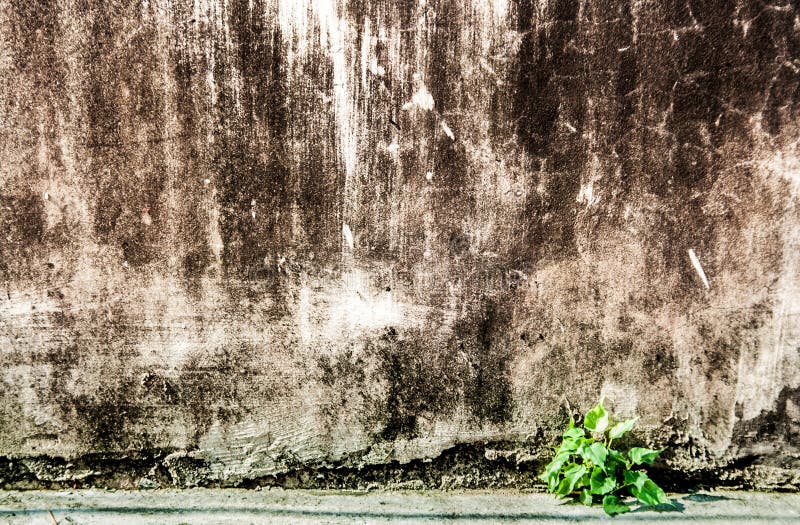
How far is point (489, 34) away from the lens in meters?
2.00

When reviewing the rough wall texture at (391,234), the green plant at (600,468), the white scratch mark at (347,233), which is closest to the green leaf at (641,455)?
the green plant at (600,468)

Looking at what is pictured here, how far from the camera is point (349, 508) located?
222 cm

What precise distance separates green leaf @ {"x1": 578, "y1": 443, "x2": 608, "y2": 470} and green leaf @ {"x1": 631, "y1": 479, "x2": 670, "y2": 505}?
0.20 meters

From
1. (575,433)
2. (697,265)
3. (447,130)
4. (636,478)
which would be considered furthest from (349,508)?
(697,265)

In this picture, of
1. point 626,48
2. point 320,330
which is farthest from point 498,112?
point 320,330

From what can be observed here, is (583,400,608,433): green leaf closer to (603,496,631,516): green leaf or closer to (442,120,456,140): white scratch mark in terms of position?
(603,496,631,516): green leaf

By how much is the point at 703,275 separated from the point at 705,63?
93 centimetres

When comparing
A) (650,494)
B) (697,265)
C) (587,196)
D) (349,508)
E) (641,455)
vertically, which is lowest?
(349,508)

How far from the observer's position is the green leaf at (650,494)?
2.09 m

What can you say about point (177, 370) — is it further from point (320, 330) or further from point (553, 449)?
point (553, 449)

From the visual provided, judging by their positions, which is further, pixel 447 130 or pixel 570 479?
pixel 570 479

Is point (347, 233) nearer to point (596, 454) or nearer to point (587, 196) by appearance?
point (587, 196)

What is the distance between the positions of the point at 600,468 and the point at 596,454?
12 cm

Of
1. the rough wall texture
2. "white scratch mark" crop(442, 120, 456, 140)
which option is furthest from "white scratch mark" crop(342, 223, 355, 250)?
"white scratch mark" crop(442, 120, 456, 140)
